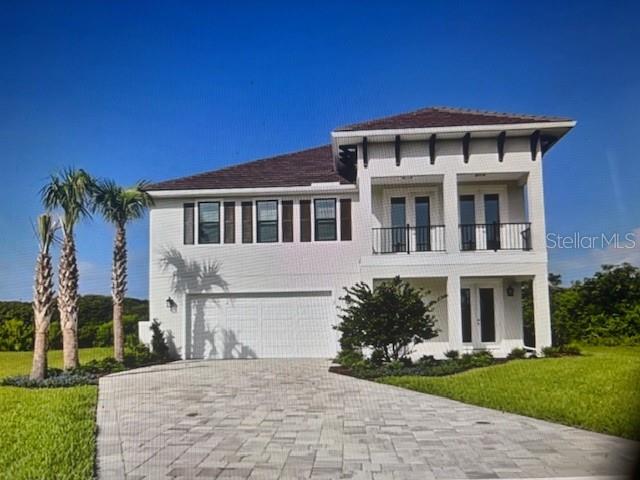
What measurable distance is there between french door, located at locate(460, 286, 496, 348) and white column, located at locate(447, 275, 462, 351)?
386 mm

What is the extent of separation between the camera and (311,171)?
19.1ft

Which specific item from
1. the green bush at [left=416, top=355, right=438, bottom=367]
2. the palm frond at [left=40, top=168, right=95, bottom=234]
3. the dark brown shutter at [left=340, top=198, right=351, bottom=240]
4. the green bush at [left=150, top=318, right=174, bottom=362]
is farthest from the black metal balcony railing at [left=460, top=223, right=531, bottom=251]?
the palm frond at [left=40, top=168, right=95, bottom=234]

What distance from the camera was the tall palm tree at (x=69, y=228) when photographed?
4051 mm

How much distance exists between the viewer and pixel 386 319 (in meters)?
6.22

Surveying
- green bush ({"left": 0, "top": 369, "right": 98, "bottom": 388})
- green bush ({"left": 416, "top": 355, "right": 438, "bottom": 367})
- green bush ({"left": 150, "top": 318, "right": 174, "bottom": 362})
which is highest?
green bush ({"left": 150, "top": 318, "right": 174, "bottom": 362})

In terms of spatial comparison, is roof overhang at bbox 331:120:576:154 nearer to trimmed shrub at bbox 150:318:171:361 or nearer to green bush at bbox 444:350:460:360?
trimmed shrub at bbox 150:318:171:361

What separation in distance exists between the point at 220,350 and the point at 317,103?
2.66 m

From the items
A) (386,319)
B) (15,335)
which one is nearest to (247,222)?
(386,319)

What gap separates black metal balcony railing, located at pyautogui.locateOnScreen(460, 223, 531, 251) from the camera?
627cm

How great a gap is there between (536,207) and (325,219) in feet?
7.04

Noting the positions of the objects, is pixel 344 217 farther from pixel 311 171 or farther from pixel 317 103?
pixel 317 103

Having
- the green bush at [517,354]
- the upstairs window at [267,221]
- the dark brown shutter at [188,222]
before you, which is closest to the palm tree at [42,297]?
the dark brown shutter at [188,222]

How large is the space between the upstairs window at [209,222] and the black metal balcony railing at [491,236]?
2.82 meters

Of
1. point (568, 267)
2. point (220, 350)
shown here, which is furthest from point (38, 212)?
point (568, 267)
